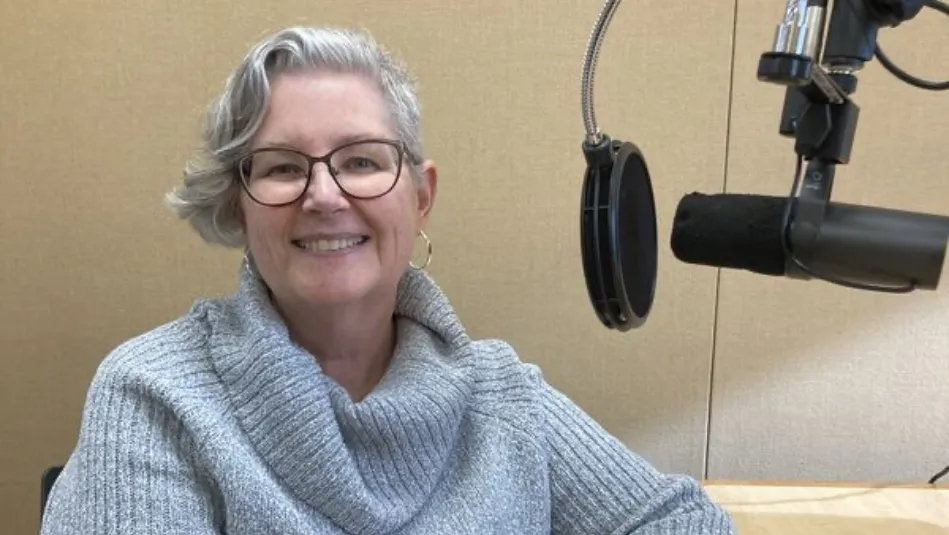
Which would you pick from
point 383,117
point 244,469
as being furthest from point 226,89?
point 244,469

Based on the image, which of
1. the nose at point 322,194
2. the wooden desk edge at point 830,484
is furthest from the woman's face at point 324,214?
the wooden desk edge at point 830,484

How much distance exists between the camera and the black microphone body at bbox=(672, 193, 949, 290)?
0.65 metres

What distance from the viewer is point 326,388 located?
40.8 inches

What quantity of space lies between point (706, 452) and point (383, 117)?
2.85 feet

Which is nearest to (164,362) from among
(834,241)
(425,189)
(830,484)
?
(425,189)

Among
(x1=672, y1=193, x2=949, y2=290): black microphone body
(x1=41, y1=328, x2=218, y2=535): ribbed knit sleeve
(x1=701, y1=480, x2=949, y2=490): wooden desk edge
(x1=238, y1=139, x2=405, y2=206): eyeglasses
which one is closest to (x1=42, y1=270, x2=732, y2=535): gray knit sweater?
(x1=41, y1=328, x2=218, y2=535): ribbed knit sleeve

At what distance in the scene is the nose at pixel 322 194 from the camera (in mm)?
1011

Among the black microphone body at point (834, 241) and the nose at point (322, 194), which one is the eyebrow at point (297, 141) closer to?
the nose at point (322, 194)

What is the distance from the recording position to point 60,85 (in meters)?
1.50

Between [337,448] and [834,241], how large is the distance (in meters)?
0.57

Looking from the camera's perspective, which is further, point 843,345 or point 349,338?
point 843,345

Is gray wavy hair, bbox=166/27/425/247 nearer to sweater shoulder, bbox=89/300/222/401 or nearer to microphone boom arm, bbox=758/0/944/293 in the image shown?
sweater shoulder, bbox=89/300/222/401

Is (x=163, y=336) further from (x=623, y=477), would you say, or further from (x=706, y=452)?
(x=706, y=452)

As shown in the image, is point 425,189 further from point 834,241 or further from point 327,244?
point 834,241
